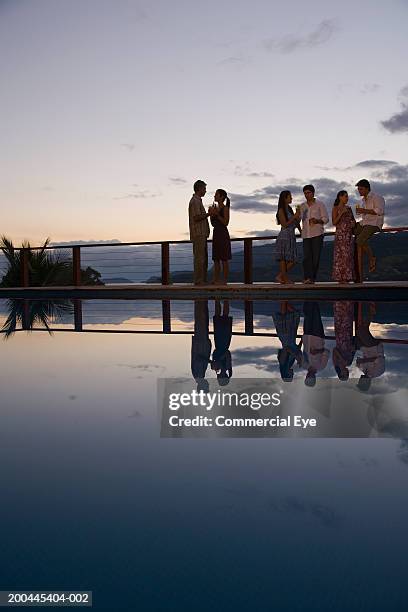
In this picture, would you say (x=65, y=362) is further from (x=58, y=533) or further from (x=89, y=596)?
(x=89, y=596)

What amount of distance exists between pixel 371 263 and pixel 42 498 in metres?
8.73

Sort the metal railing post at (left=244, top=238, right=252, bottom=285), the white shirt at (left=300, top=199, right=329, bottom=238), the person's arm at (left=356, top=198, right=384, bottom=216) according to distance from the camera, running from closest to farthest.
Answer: the person's arm at (left=356, top=198, right=384, bottom=216), the white shirt at (left=300, top=199, right=329, bottom=238), the metal railing post at (left=244, top=238, right=252, bottom=285)

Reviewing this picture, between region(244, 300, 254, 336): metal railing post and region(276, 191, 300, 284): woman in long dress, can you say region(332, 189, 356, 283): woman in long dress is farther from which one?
region(244, 300, 254, 336): metal railing post

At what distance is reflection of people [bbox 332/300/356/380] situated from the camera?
11.9ft

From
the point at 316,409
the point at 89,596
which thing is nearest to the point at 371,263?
the point at 316,409

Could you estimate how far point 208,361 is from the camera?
3998 millimetres

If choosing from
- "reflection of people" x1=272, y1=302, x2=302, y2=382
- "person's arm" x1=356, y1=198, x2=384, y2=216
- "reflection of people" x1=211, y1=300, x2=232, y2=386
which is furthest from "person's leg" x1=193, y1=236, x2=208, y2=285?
"person's arm" x1=356, y1=198, x2=384, y2=216

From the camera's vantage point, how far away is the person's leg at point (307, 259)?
945cm

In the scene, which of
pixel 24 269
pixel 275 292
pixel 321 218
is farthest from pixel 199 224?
pixel 24 269

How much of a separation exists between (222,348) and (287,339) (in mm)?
632

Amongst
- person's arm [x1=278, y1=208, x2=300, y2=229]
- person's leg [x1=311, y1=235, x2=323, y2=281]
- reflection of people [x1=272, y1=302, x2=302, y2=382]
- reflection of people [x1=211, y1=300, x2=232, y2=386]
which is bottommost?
reflection of people [x1=211, y1=300, x2=232, y2=386]

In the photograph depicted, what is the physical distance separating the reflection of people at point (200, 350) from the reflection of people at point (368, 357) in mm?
789

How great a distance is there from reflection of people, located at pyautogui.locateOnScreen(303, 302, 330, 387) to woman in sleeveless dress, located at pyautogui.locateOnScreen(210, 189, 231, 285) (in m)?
2.86

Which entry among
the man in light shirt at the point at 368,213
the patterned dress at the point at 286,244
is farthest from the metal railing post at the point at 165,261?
the man in light shirt at the point at 368,213
